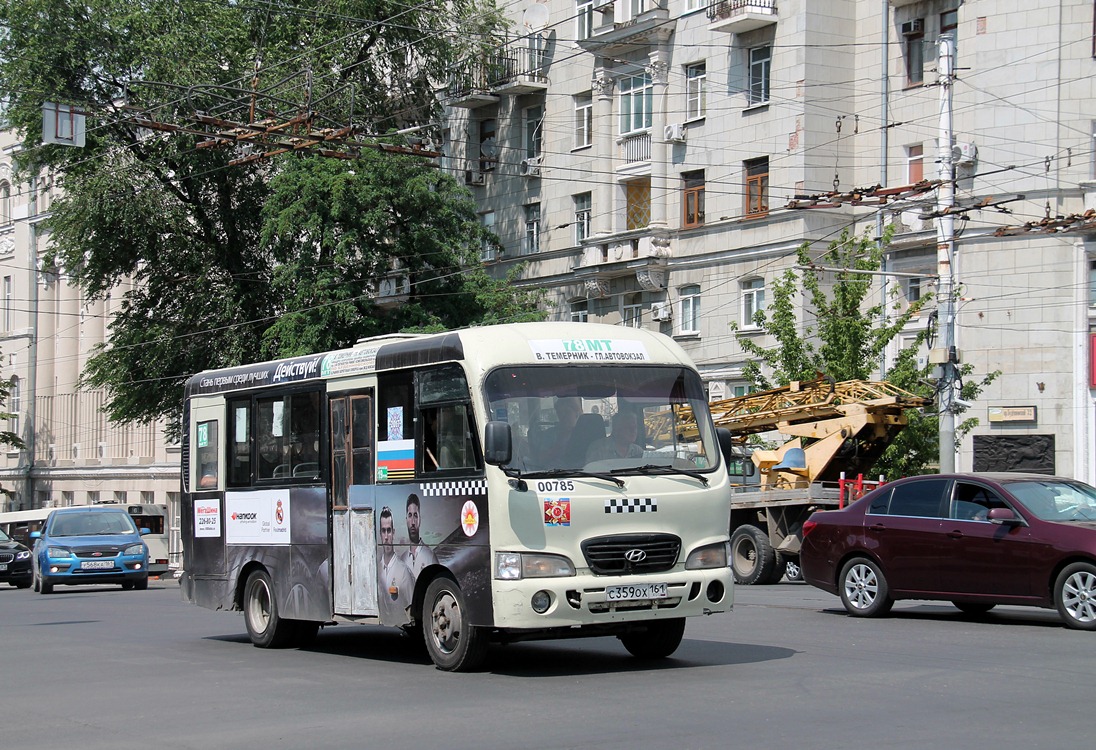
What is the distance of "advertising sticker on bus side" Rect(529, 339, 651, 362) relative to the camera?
12.7 m

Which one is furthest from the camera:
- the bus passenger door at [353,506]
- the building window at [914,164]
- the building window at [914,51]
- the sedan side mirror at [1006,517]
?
the building window at [914,51]

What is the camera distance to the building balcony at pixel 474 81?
49094mm

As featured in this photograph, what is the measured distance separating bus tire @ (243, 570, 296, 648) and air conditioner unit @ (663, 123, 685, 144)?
29.6 metres

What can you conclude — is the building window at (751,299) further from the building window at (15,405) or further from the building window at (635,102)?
the building window at (15,405)

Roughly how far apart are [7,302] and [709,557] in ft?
210

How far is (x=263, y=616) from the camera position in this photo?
15992 mm

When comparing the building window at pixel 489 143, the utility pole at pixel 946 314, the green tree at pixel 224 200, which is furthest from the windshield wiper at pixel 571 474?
the building window at pixel 489 143

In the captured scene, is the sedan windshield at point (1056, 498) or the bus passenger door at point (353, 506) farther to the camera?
the sedan windshield at point (1056, 498)

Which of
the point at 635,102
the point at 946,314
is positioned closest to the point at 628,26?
the point at 635,102

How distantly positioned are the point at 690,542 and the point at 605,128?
115ft

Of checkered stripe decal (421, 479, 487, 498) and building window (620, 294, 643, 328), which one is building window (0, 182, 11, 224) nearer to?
building window (620, 294, 643, 328)

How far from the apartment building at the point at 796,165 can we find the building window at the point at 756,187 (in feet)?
0.15

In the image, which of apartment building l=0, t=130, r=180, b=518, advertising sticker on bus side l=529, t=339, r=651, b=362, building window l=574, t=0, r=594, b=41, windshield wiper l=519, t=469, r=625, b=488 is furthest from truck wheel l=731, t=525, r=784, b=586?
apartment building l=0, t=130, r=180, b=518

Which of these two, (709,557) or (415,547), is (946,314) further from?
(415,547)
